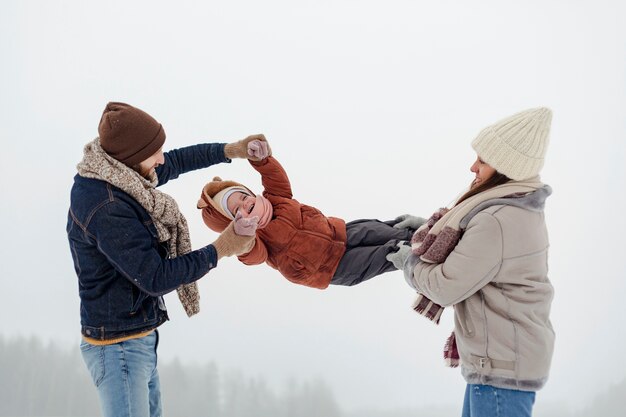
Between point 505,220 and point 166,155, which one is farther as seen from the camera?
point 166,155

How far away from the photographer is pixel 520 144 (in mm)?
2434

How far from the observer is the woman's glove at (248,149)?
318 centimetres

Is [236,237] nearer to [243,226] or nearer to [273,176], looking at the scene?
[243,226]

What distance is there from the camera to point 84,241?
245 centimetres

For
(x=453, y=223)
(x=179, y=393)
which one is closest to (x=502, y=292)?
(x=453, y=223)

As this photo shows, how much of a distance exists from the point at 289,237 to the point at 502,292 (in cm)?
119

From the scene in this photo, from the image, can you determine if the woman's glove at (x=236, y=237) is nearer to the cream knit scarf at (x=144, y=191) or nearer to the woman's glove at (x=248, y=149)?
the cream knit scarf at (x=144, y=191)

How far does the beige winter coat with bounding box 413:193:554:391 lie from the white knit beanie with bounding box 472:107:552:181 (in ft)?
0.48

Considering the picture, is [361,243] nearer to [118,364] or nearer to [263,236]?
[263,236]

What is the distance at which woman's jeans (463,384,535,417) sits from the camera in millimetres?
2459

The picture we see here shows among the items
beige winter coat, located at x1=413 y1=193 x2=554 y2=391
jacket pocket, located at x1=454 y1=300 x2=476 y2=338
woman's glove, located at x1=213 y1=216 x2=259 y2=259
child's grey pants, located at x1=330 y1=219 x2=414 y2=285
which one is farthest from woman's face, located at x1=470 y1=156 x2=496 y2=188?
woman's glove, located at x1=213 y1=216 x2=259 y2=259

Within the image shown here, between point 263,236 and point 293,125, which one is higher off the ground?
point 293,125

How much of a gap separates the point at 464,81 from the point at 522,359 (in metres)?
4.23
